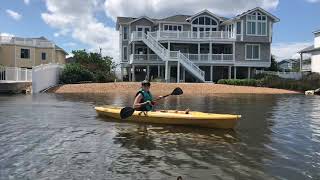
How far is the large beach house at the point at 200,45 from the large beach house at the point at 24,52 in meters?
11.3

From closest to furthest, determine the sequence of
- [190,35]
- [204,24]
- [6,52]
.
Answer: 1. [190,35]
2. [204,24]
3. [6,52]

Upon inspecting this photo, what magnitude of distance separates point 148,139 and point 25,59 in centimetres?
5050

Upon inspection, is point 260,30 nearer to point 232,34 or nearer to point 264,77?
point 232,34

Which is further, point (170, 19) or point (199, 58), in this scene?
point (170, 19)

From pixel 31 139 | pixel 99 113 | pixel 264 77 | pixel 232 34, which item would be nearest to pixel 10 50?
pixel 232 34

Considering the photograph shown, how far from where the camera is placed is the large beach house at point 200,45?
52906 millimetres

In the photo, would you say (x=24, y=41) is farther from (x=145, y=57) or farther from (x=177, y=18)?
(x=177, y=18)

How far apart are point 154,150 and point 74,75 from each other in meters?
35.0

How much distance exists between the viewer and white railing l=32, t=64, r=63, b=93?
1495 inches

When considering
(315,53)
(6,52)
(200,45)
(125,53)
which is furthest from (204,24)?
(6,52)

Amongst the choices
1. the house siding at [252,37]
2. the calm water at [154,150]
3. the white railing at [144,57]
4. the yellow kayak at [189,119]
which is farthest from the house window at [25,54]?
the yellow kayak at [189,119]

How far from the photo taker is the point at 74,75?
4594cm

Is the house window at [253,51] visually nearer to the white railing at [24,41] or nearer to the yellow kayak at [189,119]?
the white railing at [24,41]

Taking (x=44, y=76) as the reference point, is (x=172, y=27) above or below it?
above
